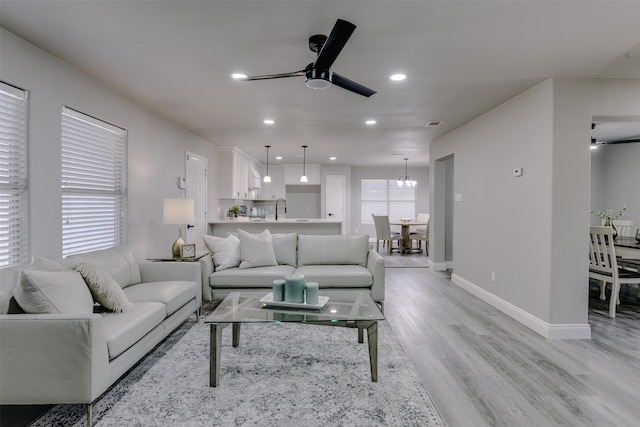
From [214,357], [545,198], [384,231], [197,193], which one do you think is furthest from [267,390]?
[384,231]

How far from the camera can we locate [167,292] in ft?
9.48

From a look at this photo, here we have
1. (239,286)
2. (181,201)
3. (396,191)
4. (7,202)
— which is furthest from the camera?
(396,191)

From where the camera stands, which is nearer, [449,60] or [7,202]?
[7,202]

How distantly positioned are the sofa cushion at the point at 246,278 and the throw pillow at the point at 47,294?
168 cm

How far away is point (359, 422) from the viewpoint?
1878 mm

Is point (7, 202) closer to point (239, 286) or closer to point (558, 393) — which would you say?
point (239, 286)

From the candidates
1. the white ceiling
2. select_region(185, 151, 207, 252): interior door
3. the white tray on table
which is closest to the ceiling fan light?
the white ceiling

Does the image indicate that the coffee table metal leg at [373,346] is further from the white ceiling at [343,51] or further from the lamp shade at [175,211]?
the lamp shade at [175,211]

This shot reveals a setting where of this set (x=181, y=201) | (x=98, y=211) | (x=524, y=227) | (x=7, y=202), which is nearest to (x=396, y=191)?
(x=524, y=227)

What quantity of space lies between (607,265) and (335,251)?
123 inches

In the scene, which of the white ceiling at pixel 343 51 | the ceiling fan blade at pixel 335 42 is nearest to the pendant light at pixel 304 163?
the white ceiling at pixel 343 51

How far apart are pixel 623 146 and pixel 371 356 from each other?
759cm

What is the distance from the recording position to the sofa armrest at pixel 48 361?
1.76 metres

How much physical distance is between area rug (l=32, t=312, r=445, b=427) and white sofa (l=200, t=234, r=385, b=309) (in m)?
0.79
